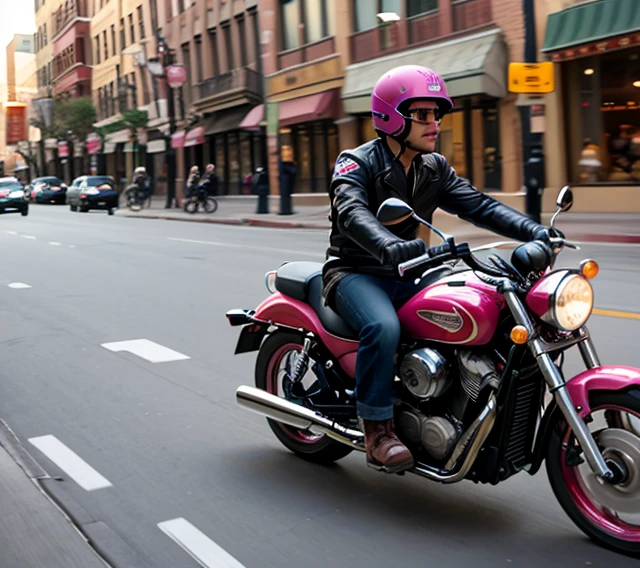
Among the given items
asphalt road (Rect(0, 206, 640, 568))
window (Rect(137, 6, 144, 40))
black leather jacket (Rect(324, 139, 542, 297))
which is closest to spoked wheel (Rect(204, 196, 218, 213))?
asphalt road (Rect(0, 206, 640, 568))

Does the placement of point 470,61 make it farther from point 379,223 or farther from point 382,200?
point 379,223

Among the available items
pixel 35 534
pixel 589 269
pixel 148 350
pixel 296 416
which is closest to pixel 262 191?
pixel 148 350

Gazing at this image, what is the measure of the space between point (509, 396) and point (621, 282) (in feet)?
25.8

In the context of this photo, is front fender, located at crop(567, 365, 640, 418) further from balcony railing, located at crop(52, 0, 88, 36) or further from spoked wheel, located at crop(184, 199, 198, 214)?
balcony railing, located at crop(52, 0, 88, 36)

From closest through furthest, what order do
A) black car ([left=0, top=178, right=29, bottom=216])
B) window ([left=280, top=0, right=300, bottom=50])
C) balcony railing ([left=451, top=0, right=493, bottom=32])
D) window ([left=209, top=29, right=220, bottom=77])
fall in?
balcony railing ([left=451, top=0, right=493, bottom=32])
window ([left=280, top=0, right=300, bottom=50])
black car ([left=0, top=178, right=29, bottom=216])
window ([left=209, top=29, right=220, bottom=77])

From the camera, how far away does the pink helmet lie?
397 cm

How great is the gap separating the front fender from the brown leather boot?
0.74 m

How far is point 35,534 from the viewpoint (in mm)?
3959

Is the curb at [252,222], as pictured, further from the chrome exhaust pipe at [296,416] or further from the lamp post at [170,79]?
the chrome exhaust pipe at [296,416]

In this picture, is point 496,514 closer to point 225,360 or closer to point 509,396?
point 509,396

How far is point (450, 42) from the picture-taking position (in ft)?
91.9

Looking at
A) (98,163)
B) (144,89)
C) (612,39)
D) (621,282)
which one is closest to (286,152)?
(612,39)

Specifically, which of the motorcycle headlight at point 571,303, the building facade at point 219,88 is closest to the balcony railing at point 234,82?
the building facade at point 219,88

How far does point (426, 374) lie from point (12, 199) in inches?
1477
